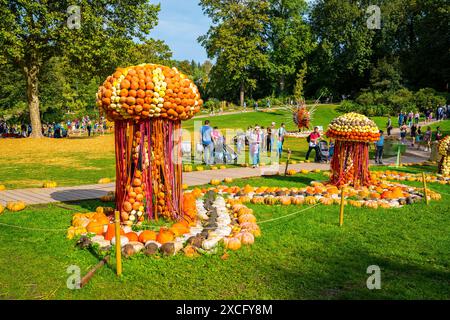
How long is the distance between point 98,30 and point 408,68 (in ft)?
165

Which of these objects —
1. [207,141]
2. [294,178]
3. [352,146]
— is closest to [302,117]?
[207,141]

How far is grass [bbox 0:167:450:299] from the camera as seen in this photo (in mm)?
4770

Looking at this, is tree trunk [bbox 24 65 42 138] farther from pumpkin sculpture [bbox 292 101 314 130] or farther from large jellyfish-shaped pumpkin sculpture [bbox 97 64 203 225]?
large jellyfish-shaped pumpkin sculpture [bbox 97 64 203 225]

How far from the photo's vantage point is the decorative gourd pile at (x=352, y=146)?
1087cm

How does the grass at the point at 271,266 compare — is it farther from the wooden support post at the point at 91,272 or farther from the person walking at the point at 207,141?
the person walking at the point at 207,141

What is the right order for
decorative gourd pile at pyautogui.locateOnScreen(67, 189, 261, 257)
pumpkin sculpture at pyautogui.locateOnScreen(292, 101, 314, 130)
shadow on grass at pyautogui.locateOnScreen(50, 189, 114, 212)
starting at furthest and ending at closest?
1. pumpkin sculpture at pyautogui.locateOnScreen(292, 101, 314, 130)
2. shadow on grass at pyautogui.locateOnScreen(50, 189, 114, 212)
3. decorative gourd pile at pyautogui.locateOnScreen(67, 189, 261, 257)

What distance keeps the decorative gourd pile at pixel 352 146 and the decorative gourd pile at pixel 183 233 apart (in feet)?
14.0

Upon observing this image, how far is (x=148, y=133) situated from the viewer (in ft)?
23.1

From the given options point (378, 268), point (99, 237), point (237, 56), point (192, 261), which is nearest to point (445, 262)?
point (378, 268)

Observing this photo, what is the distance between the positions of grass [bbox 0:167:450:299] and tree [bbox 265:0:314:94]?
58891 millimetres

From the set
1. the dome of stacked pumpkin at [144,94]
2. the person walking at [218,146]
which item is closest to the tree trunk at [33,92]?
the person walking at [218,146]

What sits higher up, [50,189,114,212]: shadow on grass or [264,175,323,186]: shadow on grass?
[50,189,114,212]: shadow on grass

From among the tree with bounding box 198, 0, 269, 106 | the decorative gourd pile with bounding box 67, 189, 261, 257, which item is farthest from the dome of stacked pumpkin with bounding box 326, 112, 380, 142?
the tree with bounding box 198, 0, 269, 106

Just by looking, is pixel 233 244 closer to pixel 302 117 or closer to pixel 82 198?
pixel 82 198
